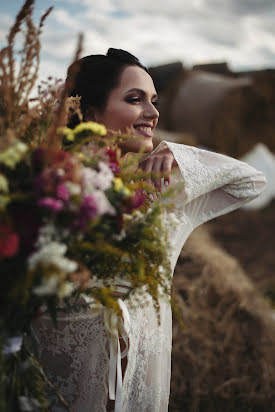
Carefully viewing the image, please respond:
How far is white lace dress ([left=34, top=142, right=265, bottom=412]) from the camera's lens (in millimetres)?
1335

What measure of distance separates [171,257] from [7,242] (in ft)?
2.75

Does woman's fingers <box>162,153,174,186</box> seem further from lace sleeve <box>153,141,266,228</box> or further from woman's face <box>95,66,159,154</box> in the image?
woman's face <box>95,66,159,154</box>

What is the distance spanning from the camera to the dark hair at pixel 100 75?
169 centimetres

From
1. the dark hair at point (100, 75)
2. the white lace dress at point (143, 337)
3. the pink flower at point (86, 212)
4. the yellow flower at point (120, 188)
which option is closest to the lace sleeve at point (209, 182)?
the white lace dress at point (143, 337)

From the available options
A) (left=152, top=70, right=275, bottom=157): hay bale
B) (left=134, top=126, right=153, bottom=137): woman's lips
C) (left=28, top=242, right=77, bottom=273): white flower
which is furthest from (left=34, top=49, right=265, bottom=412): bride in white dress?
(left=152, top=70, right=275, bottom=157): hay bale

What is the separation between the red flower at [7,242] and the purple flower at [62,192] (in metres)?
0.10

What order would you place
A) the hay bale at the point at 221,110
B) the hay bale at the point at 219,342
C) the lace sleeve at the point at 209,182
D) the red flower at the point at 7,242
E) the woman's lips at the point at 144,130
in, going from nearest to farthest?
the red flower at the point at 7,242 → the lace sleeve at the point at 209,182 → the woman's lips at the point at 144,130 → the hay bale at the point at 219,342 → the hay bale at the point at 221,110

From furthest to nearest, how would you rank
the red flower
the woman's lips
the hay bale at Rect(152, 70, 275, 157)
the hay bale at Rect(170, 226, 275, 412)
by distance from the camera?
the hay bale at Rect(152, 70, 275, 157) < the hay bale at Rect(170, 226, 275, 412) < the woman's lips < the red flower

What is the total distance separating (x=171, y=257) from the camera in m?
1.50

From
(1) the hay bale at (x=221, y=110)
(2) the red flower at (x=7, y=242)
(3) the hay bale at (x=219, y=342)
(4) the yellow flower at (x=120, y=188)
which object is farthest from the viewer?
(1) the hay bale at (x=221, y=110)

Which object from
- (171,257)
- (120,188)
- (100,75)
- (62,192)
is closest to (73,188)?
(62,192)

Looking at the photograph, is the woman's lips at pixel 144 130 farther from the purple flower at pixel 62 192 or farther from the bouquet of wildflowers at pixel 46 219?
the purple flower at pixel 62 192

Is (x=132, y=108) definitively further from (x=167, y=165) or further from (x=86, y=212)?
(x=86, y=212)

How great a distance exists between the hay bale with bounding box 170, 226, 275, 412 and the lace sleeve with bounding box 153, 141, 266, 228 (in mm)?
1201
